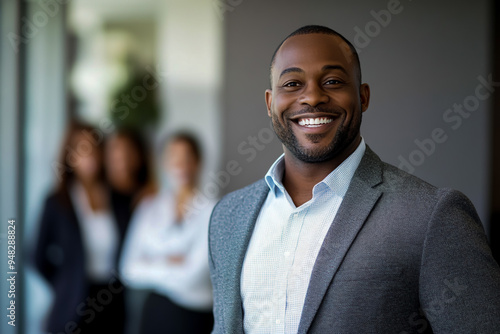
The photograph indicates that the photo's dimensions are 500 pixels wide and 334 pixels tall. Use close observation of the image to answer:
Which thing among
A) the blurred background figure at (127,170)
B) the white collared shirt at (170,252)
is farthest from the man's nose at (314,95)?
the blurred background figure at (127,170)

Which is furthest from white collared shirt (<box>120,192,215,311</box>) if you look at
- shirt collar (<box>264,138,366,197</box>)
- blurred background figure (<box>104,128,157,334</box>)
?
shirt collar (<box>264,138,366,197</box>)

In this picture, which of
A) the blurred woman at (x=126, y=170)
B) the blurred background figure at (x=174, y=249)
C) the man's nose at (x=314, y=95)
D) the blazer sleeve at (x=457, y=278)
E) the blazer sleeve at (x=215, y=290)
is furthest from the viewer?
the blurred woman at (x=126, y=170)

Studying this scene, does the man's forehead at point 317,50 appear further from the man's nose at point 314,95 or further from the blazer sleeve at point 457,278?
the blazer sleeve at point 457,278

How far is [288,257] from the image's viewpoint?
4.09ft

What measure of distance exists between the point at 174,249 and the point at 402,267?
7.95ft

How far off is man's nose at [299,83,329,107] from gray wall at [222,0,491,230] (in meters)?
2.29

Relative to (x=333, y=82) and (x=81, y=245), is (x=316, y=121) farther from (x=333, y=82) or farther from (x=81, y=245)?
(x=81, y=245)

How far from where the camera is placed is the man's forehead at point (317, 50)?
1.22 meters

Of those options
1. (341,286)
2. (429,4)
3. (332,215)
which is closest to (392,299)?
(341,286)

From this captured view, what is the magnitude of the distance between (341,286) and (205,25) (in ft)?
9.49

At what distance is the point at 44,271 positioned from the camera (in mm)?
3479

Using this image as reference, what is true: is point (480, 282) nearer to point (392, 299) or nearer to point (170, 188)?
point (392, 299)

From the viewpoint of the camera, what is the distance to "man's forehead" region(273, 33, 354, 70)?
4.00 ft

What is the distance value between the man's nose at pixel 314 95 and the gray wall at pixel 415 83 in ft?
7.51
